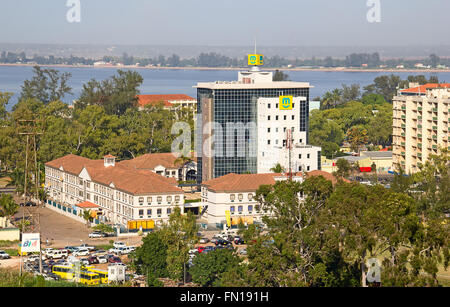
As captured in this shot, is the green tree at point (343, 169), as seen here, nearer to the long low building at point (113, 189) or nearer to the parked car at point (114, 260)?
the long low building at point (113, 189)

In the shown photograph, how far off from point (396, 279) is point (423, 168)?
34345 mm

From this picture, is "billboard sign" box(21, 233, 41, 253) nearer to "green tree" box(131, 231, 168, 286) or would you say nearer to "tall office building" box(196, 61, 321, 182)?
"green tree" box(131, 231, 168, 286)

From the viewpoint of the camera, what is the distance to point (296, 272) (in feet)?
97.5

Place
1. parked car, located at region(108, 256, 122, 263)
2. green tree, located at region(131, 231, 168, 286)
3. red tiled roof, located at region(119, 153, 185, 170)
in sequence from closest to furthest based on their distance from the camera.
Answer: green tree, located at region(131, 231, 168, 286) → parked car, located at region(108, 256, 122, 263) → red tiled roof, located at region(119, 153, 185, 170)

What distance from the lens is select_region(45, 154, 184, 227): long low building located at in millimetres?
47500

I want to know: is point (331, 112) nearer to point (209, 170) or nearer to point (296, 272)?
point (209, 170)

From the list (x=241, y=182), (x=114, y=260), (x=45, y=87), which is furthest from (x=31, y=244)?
(x=45, y=87)

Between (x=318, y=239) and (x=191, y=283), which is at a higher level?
(x=318, y=239)

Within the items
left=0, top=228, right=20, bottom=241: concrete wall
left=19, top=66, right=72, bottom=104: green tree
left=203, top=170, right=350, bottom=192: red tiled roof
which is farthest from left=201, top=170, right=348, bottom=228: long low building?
left=19, top=66, right=72, bottom=104: green tree

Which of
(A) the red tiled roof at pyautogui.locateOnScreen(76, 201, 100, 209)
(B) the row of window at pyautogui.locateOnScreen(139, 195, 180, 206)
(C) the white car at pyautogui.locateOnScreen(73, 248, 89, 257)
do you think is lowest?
(C) the white car at pyautogui.locateOnScreen(73, 248, 89, 257)

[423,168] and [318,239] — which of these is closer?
[318,239]
